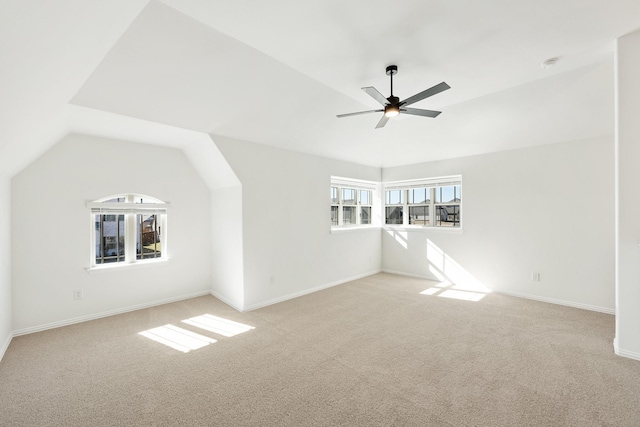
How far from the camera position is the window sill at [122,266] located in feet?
12.2

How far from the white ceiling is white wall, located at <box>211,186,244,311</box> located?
1108mm

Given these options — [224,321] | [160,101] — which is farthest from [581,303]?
[160,101]

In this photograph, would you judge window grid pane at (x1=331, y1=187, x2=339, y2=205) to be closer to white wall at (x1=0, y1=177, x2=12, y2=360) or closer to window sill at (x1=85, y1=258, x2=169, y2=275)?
window sill at (x1=85, y1=258, x2=169, y2=275)

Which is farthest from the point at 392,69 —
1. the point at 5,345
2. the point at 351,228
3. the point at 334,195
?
the point at 5,345

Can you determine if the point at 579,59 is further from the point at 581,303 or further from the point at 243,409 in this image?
the point at 243,409

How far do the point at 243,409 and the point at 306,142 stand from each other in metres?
3.70

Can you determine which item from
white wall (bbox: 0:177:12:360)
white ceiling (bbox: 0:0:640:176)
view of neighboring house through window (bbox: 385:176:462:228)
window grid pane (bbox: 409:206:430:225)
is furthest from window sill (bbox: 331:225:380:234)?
white wall (bbox: 0:177:12:360)

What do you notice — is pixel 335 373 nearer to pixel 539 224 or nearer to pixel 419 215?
pixel 539 224

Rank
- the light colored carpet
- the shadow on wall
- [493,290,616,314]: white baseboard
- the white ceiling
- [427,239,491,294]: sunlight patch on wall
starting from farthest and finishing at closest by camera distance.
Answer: [427,239,491,294]: sunlight patch on wall < the shadow on wall < [493,290,616,314]: white baseboard < the light colored carpet < the white ceiling

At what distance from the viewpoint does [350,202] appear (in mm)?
6215

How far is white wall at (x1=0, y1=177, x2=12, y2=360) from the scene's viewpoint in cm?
279

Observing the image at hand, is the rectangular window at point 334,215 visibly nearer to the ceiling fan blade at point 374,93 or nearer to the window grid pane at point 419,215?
the window grid pane at point 419,215

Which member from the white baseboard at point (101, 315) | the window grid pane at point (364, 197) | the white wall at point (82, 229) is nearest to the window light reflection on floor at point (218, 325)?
the white baseboard at point (101, 315)

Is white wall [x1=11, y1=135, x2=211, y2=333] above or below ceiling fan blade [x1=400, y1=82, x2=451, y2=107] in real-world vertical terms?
below
